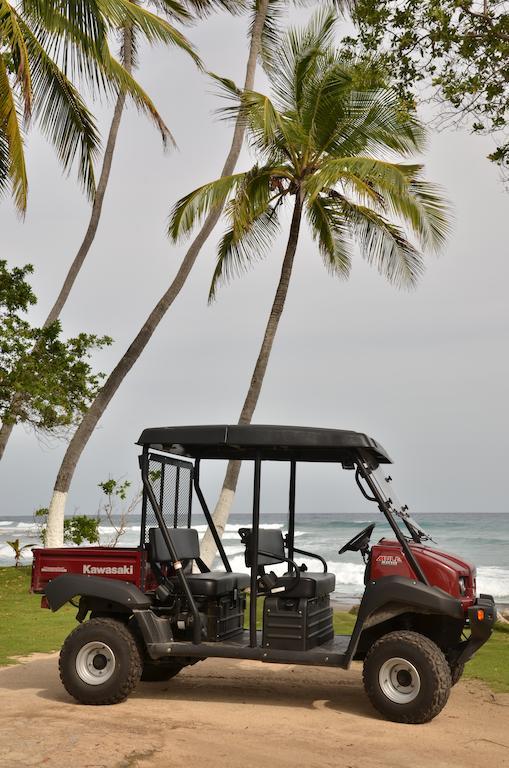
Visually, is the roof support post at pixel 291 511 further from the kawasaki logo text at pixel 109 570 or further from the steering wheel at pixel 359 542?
the kawasaki logo text at pixel 109 570

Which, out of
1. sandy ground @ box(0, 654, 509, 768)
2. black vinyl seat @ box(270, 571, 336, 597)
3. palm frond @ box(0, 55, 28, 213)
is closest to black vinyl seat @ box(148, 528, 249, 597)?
black vinyl seat @ box(270, 571, 336, 597)

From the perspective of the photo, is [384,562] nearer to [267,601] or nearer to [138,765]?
[267,601]

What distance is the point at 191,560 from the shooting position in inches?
333

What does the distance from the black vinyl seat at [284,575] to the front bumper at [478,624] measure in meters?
1.18

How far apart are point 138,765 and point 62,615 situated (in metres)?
8.25

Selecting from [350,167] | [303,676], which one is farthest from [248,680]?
[350,167]

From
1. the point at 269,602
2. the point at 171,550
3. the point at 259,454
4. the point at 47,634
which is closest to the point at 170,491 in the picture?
the point at 171,550

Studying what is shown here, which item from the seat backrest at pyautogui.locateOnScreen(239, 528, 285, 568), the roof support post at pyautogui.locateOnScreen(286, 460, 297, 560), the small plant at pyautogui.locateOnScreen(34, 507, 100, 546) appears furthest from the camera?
the small plant at pyautogui.locateOnScreen(34, 507, 100, 546)

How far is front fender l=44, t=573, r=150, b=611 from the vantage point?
762 cm

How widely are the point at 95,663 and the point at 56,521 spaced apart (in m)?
10.4

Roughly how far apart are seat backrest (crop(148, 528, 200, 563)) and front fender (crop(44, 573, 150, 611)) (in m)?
0.32

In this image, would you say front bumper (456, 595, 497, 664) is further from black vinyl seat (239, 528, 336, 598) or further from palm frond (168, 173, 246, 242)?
palm frond (168, 173, 246, 242)

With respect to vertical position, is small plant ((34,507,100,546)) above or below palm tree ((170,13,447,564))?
below

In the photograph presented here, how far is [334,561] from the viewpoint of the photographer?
38.0m
